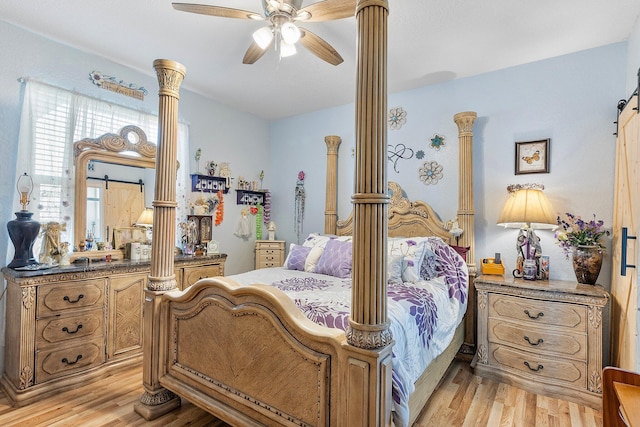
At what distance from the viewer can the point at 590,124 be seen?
2605mm

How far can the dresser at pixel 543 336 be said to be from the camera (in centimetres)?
219

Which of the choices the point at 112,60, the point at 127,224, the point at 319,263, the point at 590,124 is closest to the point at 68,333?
the point at 127,224

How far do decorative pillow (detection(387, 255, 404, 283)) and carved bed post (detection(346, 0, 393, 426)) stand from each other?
1.22 metres

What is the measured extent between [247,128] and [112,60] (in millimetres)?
1665

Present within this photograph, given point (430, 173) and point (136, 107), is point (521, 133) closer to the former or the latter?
point (430, 173)

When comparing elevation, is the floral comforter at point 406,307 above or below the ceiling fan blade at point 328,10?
below

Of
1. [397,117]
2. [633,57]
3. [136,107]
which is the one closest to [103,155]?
[136,107]

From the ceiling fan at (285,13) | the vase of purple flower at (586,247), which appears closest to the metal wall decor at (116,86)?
the ceiling fan at (285,13)

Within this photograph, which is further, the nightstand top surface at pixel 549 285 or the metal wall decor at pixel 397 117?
the metal wall decor at pixel 397 117

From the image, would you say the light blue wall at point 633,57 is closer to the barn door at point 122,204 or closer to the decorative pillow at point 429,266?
the decorative pillow at point 429,266

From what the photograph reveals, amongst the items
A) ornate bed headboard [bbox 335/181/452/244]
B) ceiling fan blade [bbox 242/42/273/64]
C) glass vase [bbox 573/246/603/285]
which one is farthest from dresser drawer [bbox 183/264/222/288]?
glass vase [bbox 573/246/603/285]

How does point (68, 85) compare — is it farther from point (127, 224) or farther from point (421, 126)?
point (421, 126)

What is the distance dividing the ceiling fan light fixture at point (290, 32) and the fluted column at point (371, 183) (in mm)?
724

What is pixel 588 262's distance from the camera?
240 cm
